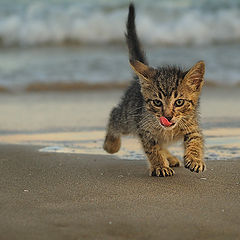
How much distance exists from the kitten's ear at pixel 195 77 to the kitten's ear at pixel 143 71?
1.05ft

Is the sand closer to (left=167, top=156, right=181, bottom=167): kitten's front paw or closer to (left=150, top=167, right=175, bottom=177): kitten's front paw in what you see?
(left=150, top=167, right=175, bottom=177): kitten's front paw

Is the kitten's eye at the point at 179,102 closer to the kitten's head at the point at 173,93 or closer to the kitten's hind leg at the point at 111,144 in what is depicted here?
the kitten's head at the point at 173,93

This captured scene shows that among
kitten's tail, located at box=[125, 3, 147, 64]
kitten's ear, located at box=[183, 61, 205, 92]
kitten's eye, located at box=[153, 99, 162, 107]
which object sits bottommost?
kitten's eye, located at box=[153, 99, 162, 107]

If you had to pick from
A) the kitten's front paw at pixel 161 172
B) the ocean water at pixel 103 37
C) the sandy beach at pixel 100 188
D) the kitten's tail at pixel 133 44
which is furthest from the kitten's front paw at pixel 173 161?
the ocean water at pixel 103 37

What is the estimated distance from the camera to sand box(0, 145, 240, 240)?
3010 millimetres

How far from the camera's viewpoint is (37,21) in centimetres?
1712

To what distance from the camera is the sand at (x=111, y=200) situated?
9.87 ft

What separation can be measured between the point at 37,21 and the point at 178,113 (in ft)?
43.0

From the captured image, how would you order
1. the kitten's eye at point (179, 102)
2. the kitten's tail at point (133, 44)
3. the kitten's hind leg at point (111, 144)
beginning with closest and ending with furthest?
1. the kitten's eye at point (179, 102)
2. the kitten's hind leg at point (111, 144)
3. the kitten's tail at point (133, 44)

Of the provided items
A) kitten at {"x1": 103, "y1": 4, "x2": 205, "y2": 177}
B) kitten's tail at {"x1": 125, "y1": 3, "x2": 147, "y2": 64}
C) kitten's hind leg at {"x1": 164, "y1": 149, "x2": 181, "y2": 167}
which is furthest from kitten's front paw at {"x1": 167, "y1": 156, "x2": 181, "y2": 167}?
kitten's tail at {"x1": 125, "y1": 3, "x2": 147, "y2": 64}

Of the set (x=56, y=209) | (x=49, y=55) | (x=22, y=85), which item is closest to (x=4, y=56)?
(x=49, y=55)

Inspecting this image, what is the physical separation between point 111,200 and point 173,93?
52.6 inches

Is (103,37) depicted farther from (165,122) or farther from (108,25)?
(165,122)

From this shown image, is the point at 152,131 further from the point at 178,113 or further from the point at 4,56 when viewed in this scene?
the point at 4,56
